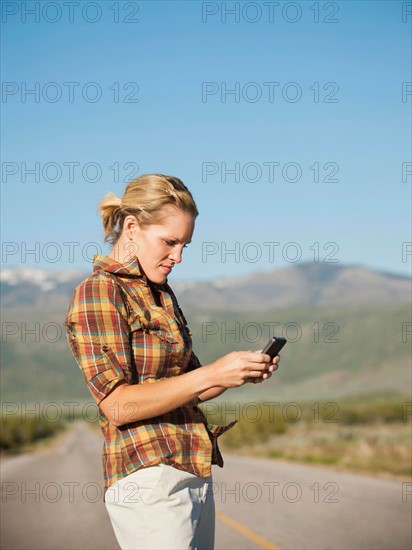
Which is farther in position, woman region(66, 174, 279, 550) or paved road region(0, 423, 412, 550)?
paved road region(0, 423, 412, 550)

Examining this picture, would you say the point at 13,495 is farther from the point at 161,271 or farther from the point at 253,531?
the point at 161,271

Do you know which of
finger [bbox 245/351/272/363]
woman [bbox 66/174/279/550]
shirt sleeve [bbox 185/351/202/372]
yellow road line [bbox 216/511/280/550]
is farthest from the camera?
yellow road line [bbox 216/511/280/550]

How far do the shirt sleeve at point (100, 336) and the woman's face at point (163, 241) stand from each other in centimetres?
27

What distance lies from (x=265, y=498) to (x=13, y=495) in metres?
4.77

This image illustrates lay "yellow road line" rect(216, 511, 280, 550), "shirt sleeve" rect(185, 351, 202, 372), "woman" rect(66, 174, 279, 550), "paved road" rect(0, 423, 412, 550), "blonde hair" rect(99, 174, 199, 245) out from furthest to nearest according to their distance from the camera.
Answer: "paved road" rect(0, 423, 412, 550), "yellow road line" rect(216, 511, 280, 550), "shirt sleeve" rect(185, 351, 202, 372), "blonde hair" rect(99, 174, 199, 245), "woman" rect(66, 174, 279, 550)

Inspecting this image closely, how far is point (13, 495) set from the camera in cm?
1677

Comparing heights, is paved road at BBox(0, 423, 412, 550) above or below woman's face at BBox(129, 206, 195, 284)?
below

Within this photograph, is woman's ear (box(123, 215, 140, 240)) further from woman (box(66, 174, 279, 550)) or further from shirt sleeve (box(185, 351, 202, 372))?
shirt sleeve (box(185, 351, 202, 372))

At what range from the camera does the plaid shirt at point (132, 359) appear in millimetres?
3662

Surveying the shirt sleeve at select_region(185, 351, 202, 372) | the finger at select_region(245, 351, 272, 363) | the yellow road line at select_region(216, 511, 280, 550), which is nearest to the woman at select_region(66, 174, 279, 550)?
the finger at select_region(245, 351, 272, 363)

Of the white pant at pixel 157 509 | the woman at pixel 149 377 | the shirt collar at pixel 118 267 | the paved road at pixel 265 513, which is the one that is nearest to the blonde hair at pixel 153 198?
the woman at pixel 149 377

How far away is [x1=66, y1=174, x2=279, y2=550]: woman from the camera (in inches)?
141

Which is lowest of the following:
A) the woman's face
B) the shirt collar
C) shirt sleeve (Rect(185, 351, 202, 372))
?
shirt sleeve (Rect(185, 351, 202, 372))

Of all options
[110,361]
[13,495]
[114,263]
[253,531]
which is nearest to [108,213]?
[114,263]
